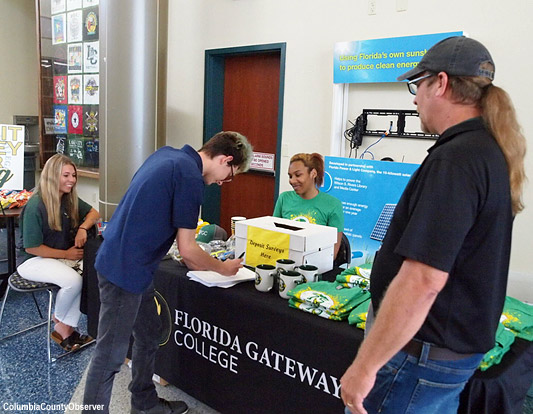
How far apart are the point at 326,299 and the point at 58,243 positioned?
1.84 meters

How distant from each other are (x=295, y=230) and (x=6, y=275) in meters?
2.51

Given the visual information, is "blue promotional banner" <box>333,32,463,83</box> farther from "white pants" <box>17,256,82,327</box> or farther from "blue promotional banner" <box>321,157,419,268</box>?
"white pants" <box>17,256,82,327</box>

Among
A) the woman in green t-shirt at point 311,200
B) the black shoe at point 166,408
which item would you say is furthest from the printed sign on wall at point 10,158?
the black shoe at point 166,408

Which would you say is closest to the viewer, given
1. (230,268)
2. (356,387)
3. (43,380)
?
(356,387)

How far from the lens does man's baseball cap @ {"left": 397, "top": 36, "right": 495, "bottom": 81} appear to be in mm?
943

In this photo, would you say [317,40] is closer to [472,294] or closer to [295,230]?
[295,230]

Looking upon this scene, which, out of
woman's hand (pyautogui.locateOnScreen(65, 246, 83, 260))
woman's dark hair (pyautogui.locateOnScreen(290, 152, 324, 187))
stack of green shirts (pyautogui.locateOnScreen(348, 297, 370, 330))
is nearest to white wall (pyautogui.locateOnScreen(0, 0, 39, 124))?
woman's hand (pyautogui.locateOnScreen(65, 246, 83, 260))

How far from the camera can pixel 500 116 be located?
3.07ft

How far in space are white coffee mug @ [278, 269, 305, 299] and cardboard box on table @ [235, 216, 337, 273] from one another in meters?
0.15

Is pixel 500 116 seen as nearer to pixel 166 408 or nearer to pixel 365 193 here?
pixel 166 408

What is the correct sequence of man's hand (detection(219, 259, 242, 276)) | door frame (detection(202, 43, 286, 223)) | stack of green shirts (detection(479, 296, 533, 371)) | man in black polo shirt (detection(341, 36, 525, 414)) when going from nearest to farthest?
man in black polo shirt (detection(341, 36, 525, 414)), stack of green shirts (detection(479, 296, 533, 371)), man's hand (detection(219, 259, 242, 276)), door frame (detection(202, 43, 286, 223))

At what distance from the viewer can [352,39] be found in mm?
3277

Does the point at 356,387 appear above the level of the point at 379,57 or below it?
below

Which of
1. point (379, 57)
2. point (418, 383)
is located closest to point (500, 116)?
point (418, 383)
